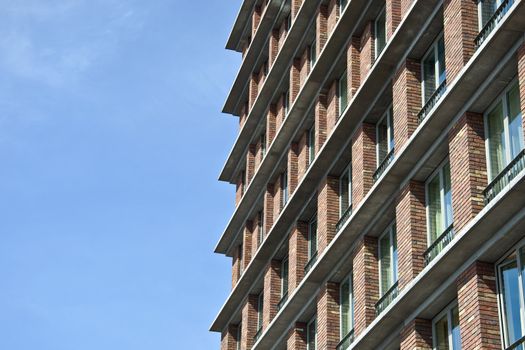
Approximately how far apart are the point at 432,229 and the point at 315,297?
855 centimetres

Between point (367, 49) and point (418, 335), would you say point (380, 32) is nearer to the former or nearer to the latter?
point (367, 49)

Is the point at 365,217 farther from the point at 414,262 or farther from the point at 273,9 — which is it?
the point at 273,9

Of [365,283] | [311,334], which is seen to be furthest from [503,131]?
[311,334]

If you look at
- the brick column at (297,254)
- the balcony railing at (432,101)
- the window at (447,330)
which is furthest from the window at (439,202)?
the brick column at (297,254)

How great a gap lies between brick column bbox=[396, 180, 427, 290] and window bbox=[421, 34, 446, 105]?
2.86 metres

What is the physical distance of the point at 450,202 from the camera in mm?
30062

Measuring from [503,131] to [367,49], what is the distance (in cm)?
1058

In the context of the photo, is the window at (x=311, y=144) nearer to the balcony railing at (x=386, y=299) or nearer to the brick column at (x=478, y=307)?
the balcony railing at (x=386, y=299)

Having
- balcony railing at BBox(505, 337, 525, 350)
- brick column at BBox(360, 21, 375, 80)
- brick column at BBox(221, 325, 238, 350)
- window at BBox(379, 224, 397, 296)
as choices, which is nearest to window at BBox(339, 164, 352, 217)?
brick column at BBox(360, 21, 375, 80)

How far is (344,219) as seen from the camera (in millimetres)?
37500

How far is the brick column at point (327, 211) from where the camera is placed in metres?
38.2

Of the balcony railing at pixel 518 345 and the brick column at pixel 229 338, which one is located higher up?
the brick column at pixel 229 338

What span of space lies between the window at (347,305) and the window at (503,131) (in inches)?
362

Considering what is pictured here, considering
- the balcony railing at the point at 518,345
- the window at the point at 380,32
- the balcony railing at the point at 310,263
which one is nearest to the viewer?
the balcony railing at the point at 518,345
